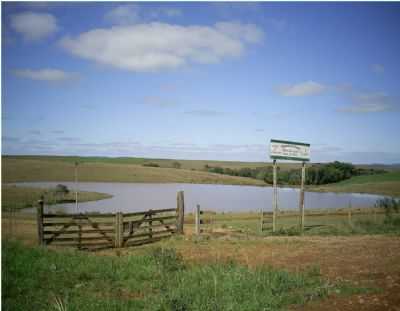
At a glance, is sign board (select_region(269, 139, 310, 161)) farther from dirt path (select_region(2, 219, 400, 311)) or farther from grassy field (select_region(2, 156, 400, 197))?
grassy field (select_region(2, 156, 400, 197))

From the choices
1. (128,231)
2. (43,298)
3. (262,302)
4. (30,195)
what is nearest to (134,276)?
(43,298)

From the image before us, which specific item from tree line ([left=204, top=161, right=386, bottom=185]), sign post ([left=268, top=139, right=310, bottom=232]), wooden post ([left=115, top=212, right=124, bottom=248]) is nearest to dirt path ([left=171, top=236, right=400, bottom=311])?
wooden post ([left=115, top=212, right=124, bottom=248])

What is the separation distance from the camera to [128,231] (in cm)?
1404

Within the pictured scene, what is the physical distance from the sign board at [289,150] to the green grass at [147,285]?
9163 mm

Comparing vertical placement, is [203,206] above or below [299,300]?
below

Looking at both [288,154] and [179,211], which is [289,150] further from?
[179,211]

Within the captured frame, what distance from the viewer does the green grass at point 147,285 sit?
Answer: 657 cm

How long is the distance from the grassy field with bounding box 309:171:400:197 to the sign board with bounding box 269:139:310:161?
5107 cm

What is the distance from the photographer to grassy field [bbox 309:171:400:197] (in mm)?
69125

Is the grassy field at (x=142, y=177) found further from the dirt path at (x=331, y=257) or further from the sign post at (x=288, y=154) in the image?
the dirt path at (x=331, y=257)

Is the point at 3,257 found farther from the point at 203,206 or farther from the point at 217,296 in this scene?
the point at 203,206

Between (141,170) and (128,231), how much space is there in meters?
79.4

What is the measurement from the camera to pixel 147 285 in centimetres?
814

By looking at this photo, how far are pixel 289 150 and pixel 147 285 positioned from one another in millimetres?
11925
